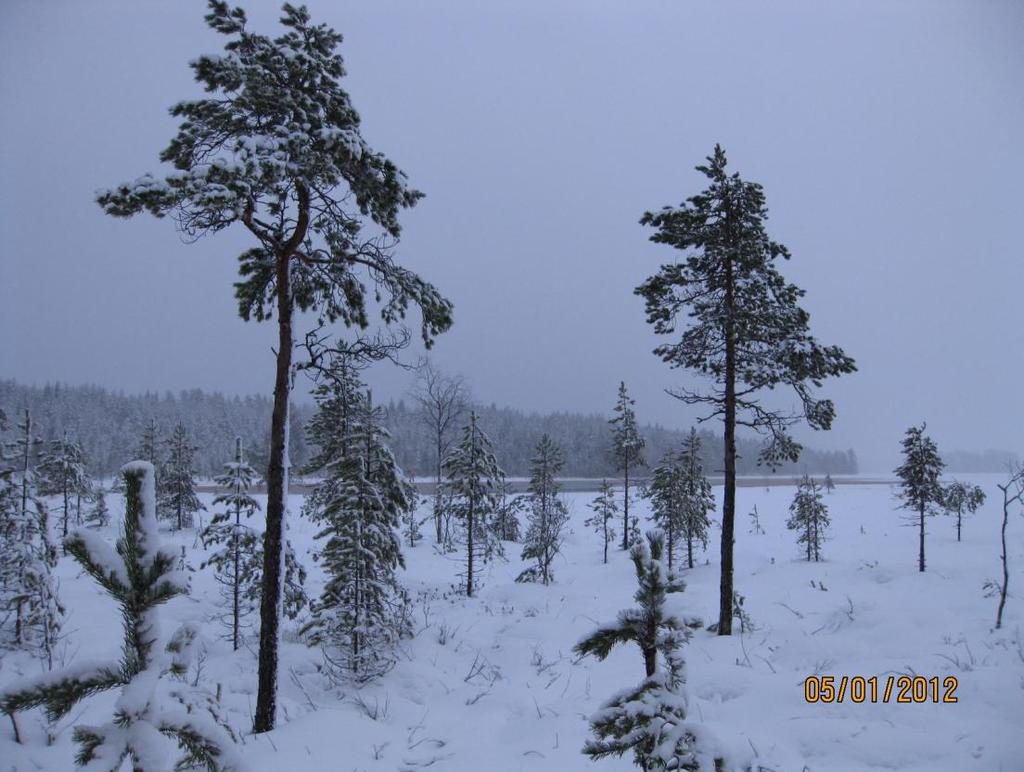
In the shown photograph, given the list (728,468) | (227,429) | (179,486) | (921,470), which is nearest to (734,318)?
(728,468)

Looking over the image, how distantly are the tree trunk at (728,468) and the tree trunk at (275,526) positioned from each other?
10.1 meters

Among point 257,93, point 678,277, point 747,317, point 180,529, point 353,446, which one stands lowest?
point 180,529

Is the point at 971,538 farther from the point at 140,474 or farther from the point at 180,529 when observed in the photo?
the point at 180,529

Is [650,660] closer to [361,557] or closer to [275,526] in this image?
[275,526]

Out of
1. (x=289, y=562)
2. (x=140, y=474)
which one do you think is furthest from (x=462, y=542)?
(x=140, y=474)

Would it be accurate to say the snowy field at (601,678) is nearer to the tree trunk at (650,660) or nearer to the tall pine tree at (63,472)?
the tree trunk at (650,660)

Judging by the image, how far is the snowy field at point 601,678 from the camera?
660 centimetres

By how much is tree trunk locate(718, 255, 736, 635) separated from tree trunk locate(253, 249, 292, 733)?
1007cm

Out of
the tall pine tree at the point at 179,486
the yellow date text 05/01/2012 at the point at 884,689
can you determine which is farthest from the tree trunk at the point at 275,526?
the tall pine tree at the point at 179,486

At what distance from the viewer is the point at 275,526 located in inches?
320

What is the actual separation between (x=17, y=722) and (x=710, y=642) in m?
13.1

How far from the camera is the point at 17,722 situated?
22.5ft

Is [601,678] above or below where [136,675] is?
below

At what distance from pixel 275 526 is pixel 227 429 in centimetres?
9199
